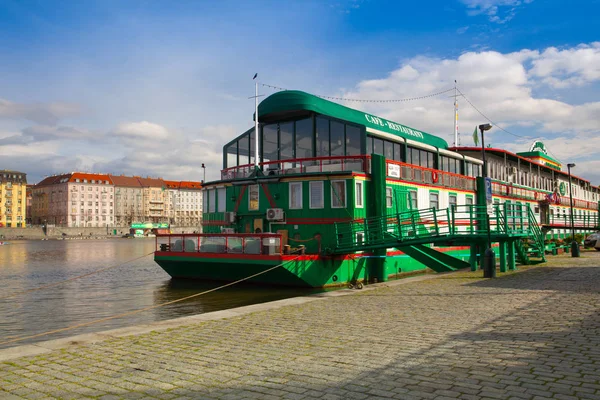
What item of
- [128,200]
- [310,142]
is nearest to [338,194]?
[310,142]

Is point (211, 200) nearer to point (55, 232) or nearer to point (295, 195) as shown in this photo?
point (295, 195)

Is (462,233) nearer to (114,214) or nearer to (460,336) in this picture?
(460,336)

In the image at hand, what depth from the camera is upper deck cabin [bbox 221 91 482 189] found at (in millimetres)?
23406

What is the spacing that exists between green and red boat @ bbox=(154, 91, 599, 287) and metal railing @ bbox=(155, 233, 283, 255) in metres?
0.04

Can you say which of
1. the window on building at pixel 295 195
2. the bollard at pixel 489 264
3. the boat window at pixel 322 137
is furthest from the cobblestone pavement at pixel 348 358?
the boat window at pixel 322 137

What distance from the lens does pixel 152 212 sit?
598ft

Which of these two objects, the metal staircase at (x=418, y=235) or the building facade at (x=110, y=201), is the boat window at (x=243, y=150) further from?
the building facade at (x=110, y=201)

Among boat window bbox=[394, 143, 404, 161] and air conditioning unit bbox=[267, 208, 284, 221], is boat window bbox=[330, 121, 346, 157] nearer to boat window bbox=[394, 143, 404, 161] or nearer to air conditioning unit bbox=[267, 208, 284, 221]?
air conditioning unit bbox=[267, 208, 284, 221]

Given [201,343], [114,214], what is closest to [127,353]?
[201,343]

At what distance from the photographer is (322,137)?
80.4 feet

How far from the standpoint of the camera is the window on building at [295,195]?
22.7m

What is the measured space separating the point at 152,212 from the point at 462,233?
6758 inches

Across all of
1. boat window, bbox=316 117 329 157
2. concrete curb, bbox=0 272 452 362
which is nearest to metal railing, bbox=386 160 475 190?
boat window, bbox=316 117 329 157

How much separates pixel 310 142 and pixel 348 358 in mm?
17979
